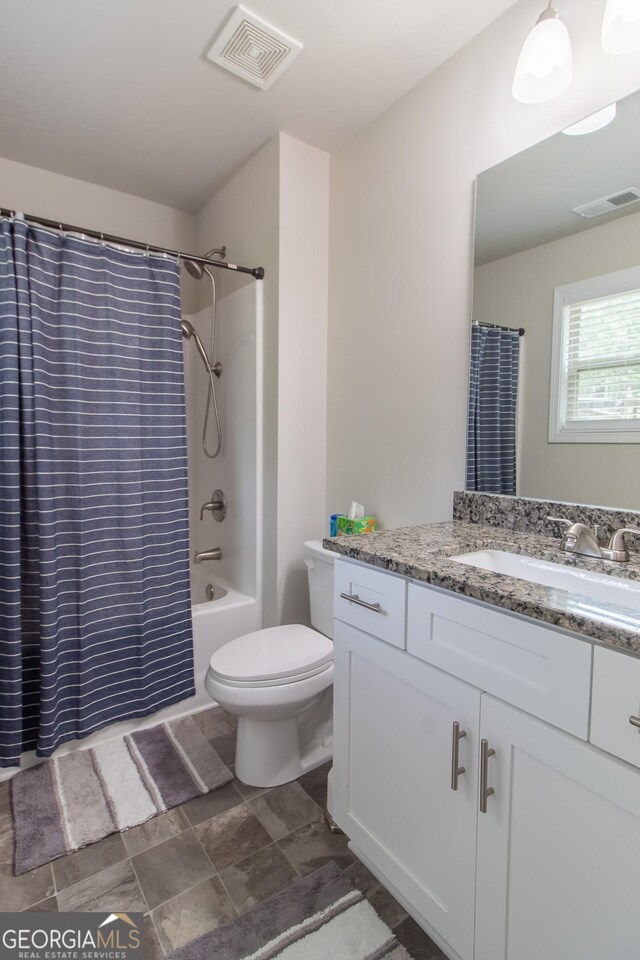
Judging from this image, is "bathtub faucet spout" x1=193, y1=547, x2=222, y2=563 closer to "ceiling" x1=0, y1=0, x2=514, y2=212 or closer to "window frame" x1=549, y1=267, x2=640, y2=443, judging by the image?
"window frame" x1=549, y1=267, x2=640, y2=443

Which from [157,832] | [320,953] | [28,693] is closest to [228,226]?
[28,693]

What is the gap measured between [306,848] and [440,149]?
223 centimetres

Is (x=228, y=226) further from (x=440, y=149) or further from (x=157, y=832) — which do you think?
(x=157, y=832)

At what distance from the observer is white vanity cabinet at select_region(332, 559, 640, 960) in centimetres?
73

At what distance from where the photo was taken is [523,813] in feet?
2.70

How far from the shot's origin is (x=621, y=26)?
3.62 ft

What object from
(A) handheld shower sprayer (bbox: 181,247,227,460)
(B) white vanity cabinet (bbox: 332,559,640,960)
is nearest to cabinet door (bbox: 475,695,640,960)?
(B) white vanity cabinet (bbox: 332,559,640,960)

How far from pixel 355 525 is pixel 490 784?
1102 millimetres

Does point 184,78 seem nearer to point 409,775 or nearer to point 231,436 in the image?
point 231,436

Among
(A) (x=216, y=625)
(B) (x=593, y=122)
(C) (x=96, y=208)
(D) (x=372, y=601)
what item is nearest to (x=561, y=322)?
(B) (x=593, y=122)

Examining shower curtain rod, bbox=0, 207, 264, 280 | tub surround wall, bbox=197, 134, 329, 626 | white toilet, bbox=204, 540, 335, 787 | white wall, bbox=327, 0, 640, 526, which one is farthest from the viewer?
tub surround wall, bbox=197, 134, 329, 626

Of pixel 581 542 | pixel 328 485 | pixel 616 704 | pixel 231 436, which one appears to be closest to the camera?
pixel 616 704

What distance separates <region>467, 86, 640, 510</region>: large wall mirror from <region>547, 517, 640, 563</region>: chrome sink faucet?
0.11 meters

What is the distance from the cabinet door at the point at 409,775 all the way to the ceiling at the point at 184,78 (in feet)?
5.85
